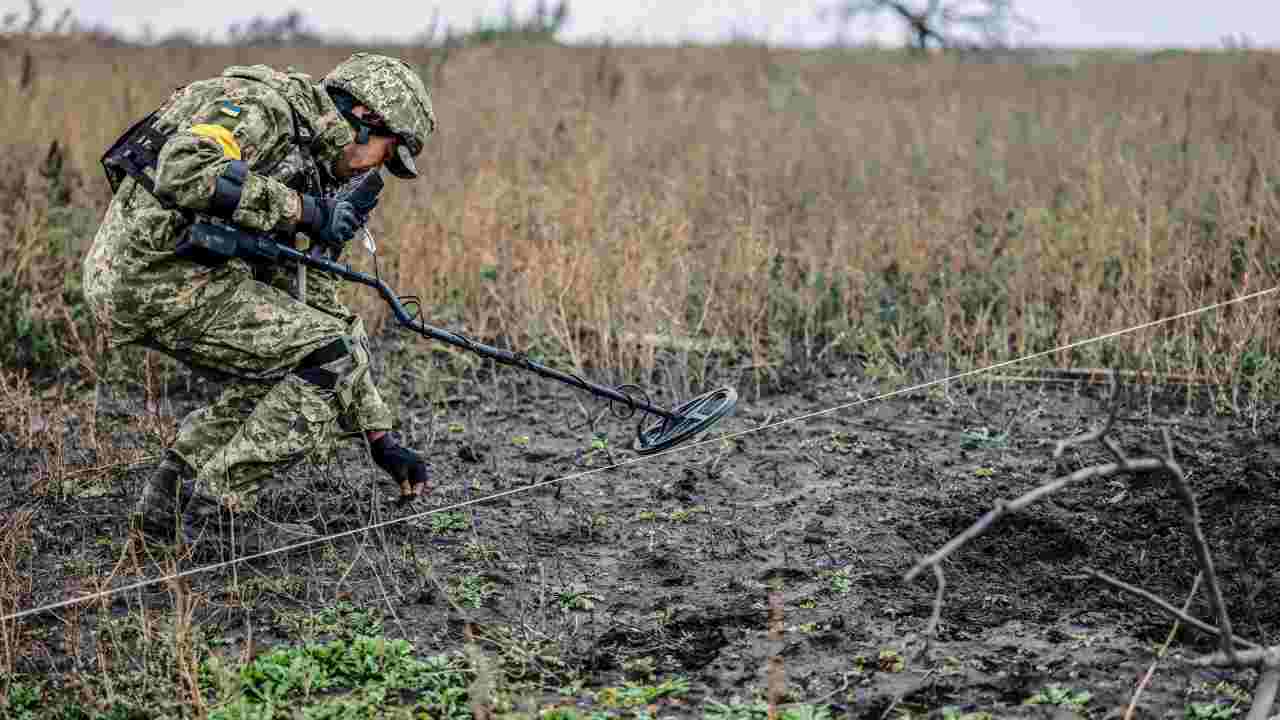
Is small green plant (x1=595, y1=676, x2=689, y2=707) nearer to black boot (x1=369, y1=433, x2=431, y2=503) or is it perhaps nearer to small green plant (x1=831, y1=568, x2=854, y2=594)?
small green plant (x1=831, y1=568, x2=854, y2=594)

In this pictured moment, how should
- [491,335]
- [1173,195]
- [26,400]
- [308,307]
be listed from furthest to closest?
1. [1173,195]
2. [491,335]
3. [26,400]
4. [308,307]

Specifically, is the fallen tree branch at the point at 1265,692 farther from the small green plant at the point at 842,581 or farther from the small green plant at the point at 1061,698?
the small green plant at the point at 842,581

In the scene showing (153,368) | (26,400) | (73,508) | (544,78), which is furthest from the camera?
(544,78)

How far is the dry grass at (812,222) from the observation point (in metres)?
6.54

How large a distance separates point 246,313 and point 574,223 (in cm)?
328

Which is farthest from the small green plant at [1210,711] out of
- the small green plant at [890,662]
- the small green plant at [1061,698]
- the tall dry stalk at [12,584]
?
the tall dry stalk at [12,584]

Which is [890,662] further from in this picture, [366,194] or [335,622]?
[366,194]

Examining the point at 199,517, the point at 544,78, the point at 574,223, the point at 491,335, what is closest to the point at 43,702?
the point at 199,517

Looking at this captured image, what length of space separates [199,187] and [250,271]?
48 cm

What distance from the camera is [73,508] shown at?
4.83 m

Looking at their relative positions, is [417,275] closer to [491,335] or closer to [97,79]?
[491,335]

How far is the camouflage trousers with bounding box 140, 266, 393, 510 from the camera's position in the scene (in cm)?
421

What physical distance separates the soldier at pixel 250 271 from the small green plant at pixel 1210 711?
2590mm

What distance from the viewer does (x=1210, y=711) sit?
3.28 meters
